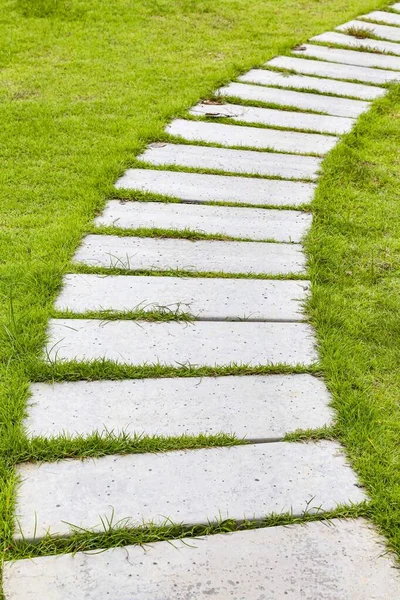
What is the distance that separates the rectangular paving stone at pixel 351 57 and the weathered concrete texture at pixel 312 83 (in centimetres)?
49

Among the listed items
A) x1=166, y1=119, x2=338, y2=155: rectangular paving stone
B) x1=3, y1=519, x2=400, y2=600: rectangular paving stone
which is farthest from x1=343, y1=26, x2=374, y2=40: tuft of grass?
x1=3, y1=519, x2=400, y2=600: rectangular paving stone

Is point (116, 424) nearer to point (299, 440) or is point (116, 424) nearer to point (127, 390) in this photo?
point (127, 390)

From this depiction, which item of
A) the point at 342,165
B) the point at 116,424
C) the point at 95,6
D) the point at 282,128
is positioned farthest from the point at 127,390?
the point at 95,6

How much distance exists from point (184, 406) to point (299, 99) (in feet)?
10.3

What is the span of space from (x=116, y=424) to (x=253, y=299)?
0.87 metres

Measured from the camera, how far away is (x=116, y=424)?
1.92 meters

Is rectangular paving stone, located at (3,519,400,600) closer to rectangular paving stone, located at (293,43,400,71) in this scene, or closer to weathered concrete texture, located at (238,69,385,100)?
weathered concrete texture, located at (238,69,385,100)

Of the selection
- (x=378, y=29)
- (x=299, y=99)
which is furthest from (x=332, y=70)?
(x=378, y=29)

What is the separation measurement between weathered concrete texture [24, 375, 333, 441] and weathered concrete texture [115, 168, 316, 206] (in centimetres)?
138

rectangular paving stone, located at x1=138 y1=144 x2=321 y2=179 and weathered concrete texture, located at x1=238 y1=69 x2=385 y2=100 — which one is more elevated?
weathered concrete texture, located at x1=238 y1=69 x2=385 y2=100

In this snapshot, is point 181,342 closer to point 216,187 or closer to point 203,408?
point 203,408

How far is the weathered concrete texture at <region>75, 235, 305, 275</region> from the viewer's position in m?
2.72

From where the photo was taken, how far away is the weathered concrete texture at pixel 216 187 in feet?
10.8

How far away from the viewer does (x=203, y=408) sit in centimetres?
202
